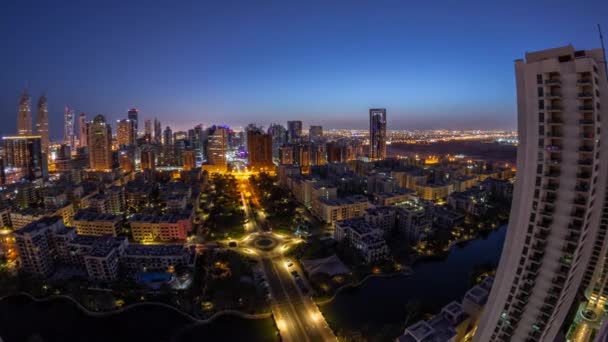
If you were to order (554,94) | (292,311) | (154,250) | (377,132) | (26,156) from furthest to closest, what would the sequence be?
(377,132) < (26,156) < (154,250) < (292,311) < (554,94)

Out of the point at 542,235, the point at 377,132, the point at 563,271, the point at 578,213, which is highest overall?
the point at 377,132

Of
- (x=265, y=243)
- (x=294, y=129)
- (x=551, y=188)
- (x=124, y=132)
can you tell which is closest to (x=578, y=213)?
(x=551, y=188)

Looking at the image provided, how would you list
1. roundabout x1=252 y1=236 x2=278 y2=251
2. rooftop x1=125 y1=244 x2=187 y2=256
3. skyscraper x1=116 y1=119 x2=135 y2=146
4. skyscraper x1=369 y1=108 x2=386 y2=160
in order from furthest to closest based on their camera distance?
skyscraper x1=116 y1=119 x2=135 y2=146 → skyscraper x1=369 y1=108 x2=386 y2=160 → roundabout x1=252 y1=236 x2=278 y2=251 → rooftop x1=125 y1=244 x2=187 y2=256

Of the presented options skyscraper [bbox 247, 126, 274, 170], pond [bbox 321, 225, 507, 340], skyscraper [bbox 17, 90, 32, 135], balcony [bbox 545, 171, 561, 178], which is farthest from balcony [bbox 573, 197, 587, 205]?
skyscraper [bbox 17, 90, 32, 135]

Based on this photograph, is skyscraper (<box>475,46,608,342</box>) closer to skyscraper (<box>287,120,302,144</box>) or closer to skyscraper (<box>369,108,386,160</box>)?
skyscraper (<box>369,108,386,160</box>)

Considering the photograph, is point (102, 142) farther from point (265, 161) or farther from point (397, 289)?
point (397, 289)

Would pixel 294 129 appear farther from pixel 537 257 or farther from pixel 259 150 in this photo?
pixel 537 257
